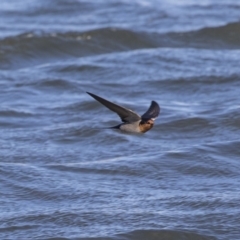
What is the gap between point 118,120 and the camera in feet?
35.8

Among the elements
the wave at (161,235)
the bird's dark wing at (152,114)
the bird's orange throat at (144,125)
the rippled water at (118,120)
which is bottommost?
the wave at (161,235)

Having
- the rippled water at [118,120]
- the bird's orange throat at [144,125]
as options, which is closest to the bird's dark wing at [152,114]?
the bird's orange throat at [144,125]

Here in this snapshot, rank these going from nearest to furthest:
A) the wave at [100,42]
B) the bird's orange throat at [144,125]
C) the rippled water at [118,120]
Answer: the bird's orange throat at [144,125], the rippled water at [118,120], the wave at [100,42]

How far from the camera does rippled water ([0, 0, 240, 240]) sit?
7699 millimetres

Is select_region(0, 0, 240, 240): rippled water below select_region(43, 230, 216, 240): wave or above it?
above

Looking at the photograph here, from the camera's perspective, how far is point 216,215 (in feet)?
25.3

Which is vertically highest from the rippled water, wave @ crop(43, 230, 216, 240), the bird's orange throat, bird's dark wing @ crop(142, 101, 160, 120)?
bird's dark wing @ crop(142, 101, 160, 120)

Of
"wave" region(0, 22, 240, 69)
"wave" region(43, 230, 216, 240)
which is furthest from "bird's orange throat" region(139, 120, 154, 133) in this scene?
"wave" region(0, 22, 240, 69)

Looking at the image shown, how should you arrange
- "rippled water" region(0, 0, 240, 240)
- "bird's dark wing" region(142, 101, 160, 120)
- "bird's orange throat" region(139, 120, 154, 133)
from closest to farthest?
"bird's orange throat" region(139, 120, 154, 133), "bird's dark wing" region(142, 101, 160, 120), "rippled water" region(0, 0, 240, 240)

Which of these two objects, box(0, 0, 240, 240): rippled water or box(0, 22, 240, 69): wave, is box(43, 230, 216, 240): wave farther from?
box(0, 22, 240, 69): wave

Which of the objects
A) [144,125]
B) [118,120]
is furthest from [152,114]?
[118,120]

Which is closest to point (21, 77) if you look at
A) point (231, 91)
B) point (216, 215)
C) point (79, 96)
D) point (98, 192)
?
point (79, 96)

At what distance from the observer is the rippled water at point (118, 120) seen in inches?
303

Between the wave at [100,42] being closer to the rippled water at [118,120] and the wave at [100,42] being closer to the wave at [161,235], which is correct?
the rippled water at [118,120]
